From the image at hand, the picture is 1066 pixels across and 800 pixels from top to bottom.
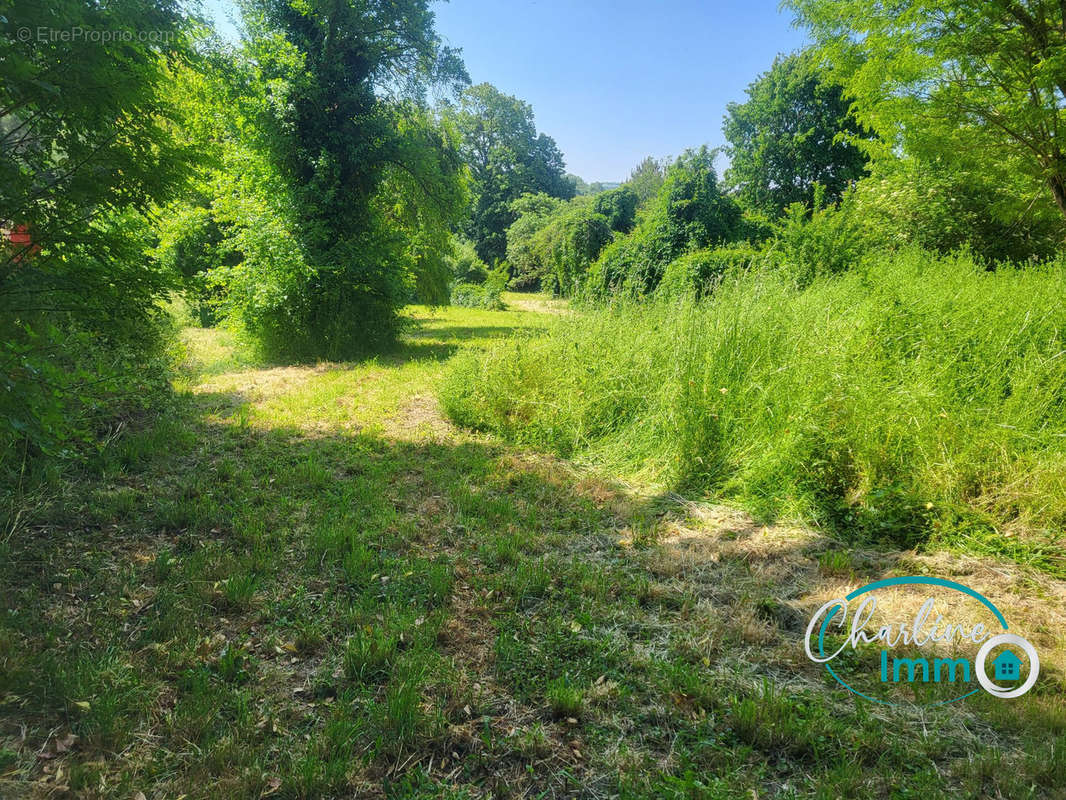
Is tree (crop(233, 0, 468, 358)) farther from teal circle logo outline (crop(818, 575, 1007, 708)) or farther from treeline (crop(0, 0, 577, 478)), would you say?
teal circle logo outline (crop(818, 575, 1007, 708))

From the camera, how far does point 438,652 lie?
2.61 meters

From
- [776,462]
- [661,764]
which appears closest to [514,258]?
[776,462]

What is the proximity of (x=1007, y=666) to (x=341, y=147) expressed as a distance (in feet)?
39.0

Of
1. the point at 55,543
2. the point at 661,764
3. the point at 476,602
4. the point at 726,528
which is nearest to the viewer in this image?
the point at 661,764

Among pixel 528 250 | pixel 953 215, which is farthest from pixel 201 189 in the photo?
pixel 528 250

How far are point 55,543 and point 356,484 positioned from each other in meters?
1.99

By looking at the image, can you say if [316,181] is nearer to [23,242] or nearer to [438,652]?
[23,242]

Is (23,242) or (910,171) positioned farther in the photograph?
(910,171)

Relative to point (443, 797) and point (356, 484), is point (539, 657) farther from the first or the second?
point (356, 484)

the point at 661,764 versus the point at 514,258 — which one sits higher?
the point at 514,258

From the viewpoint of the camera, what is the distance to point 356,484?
4625 millimetres

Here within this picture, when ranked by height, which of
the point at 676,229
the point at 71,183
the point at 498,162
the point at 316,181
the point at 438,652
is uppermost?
the point at 498,162

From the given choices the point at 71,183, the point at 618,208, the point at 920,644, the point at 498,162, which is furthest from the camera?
the point at 498,162

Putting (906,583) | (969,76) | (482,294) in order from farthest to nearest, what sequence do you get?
1. (482,294)
2. (969,76)
3. (906,583)
